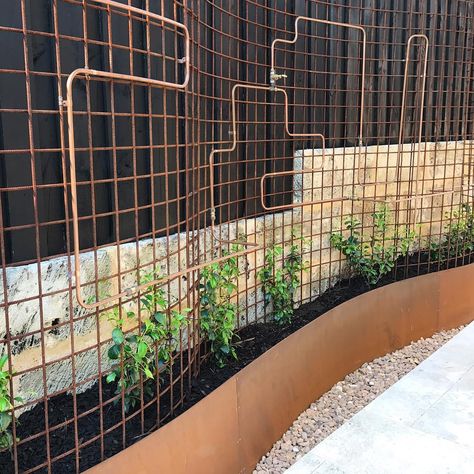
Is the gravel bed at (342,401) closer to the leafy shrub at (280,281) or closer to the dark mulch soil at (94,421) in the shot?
the dark mulch soil at (94,421)

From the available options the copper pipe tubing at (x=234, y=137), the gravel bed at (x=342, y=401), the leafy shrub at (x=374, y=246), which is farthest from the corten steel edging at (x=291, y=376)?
the copper pipe tubing at (x=234, y=137)

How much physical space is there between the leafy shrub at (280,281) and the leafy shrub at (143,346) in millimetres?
1160

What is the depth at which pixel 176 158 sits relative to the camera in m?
2.54

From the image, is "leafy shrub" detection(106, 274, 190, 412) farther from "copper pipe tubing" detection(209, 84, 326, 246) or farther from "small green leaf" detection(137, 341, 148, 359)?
"copper pipe tubing" detection(209, 84, 326, 246)

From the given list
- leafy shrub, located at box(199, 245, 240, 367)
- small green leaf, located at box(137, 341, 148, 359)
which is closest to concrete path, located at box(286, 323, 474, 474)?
leafy shrub, located at box(199, 245, 240, 367)

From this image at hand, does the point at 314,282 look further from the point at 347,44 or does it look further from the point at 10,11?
the point at 10,11

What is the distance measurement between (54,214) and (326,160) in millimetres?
2405

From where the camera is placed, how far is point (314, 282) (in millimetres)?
4125

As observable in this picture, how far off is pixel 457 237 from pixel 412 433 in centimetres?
274

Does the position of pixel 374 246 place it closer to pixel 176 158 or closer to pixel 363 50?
pixel 363 50

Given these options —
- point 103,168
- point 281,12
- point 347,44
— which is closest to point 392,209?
point 347,44

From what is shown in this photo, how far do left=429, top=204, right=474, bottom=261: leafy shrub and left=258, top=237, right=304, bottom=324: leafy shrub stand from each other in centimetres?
180

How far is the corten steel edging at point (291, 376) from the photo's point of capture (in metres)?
2.24

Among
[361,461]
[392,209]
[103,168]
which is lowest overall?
[361,461]
